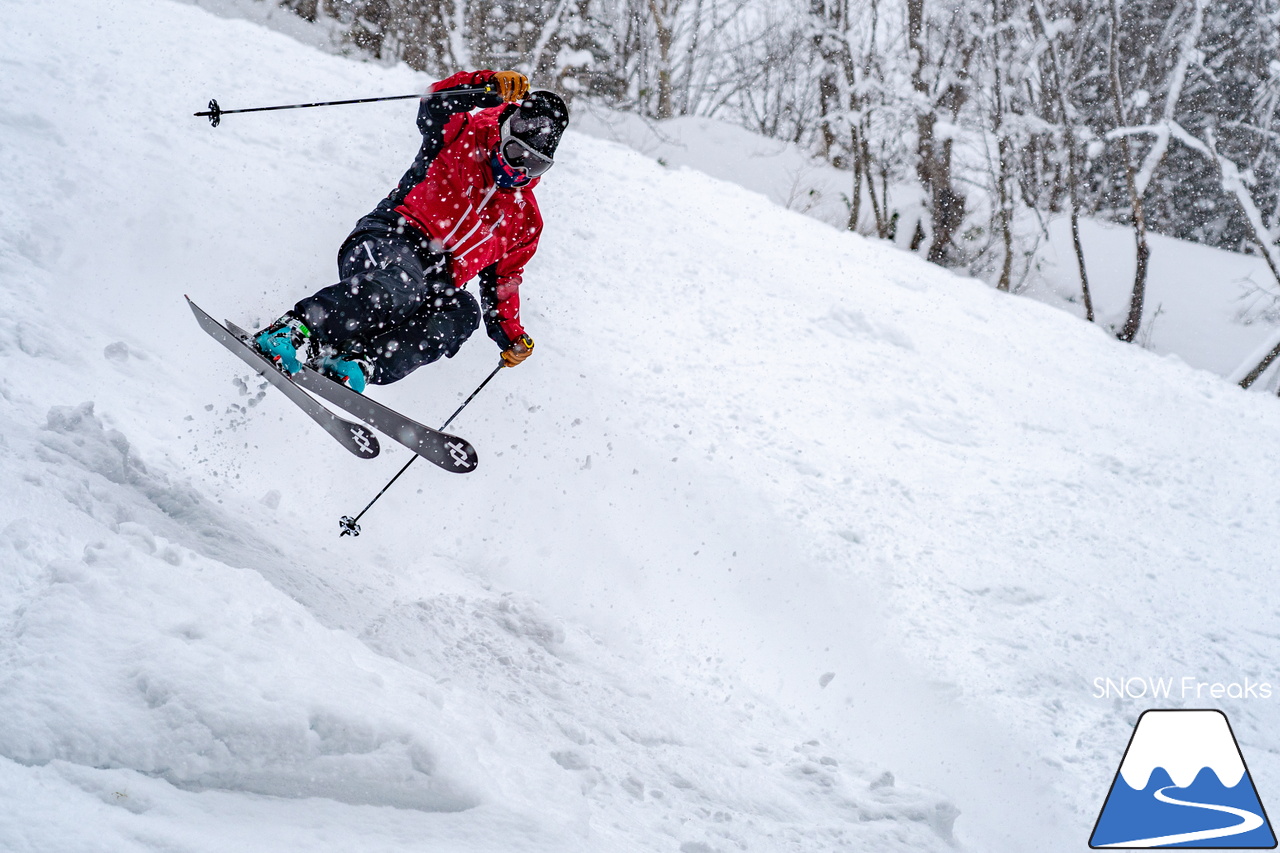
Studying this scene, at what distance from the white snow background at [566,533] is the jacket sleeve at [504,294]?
2.95 feet

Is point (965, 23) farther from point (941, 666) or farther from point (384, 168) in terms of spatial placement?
point (941, 666)

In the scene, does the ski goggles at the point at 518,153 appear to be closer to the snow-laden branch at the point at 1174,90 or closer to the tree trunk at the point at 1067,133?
the tree trunk at the point at 1067,133

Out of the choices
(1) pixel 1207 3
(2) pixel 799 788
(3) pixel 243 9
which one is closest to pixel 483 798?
(2) pixel 799 788

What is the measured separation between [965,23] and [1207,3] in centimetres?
372

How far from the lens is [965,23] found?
50.8ft

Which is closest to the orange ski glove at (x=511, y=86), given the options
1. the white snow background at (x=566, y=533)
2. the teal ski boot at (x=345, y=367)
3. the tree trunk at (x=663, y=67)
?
the teal ski boot at (x=345, y=367)

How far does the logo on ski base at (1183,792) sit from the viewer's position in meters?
3.53

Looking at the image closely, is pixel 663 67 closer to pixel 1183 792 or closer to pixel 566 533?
pixel 566 533

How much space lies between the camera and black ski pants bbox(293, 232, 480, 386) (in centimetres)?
359

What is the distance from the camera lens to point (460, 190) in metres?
3.87

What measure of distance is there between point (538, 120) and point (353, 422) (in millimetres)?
1517

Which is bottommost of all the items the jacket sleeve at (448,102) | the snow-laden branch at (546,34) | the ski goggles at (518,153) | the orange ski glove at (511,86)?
the ski goggles at (518,153)

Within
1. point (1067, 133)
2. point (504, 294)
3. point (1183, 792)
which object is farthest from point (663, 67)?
point (1183, 792)

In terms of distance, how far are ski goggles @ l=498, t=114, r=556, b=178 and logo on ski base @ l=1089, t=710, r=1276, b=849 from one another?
3712 millimetres
